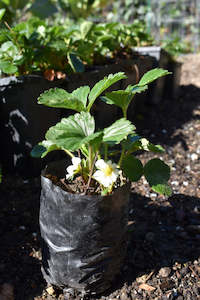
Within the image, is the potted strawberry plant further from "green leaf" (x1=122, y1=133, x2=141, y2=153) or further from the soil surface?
the soil surface

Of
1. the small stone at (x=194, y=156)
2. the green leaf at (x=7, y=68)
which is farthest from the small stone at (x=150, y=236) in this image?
the green leaf at (x=7, y=68)

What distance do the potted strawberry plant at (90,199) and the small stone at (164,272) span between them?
171 millimetres

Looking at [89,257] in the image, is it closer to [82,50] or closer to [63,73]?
[63,73]

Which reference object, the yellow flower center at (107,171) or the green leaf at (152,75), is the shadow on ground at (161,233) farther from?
the green leaf at (152,75)

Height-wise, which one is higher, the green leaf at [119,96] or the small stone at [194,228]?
the green leaf at [119,96]

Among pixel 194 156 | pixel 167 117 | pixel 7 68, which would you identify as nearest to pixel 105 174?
pixel 7 68

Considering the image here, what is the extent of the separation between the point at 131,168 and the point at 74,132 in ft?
0.88

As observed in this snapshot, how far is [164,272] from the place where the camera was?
1299 mm

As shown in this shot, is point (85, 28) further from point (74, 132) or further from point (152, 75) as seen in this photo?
point (74, 132)

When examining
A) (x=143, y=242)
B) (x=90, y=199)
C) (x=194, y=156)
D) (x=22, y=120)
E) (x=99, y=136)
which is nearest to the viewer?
(x=99, y=136)

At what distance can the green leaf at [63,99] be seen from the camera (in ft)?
3.30

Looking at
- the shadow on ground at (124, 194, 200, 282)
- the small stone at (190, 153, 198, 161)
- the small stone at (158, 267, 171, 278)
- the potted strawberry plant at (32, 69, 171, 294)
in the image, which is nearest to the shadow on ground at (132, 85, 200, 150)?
the small stone at (190, 153, 198, 161)

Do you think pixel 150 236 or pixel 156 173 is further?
pixel 150 236

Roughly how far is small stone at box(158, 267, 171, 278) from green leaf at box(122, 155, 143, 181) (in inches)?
16.7
